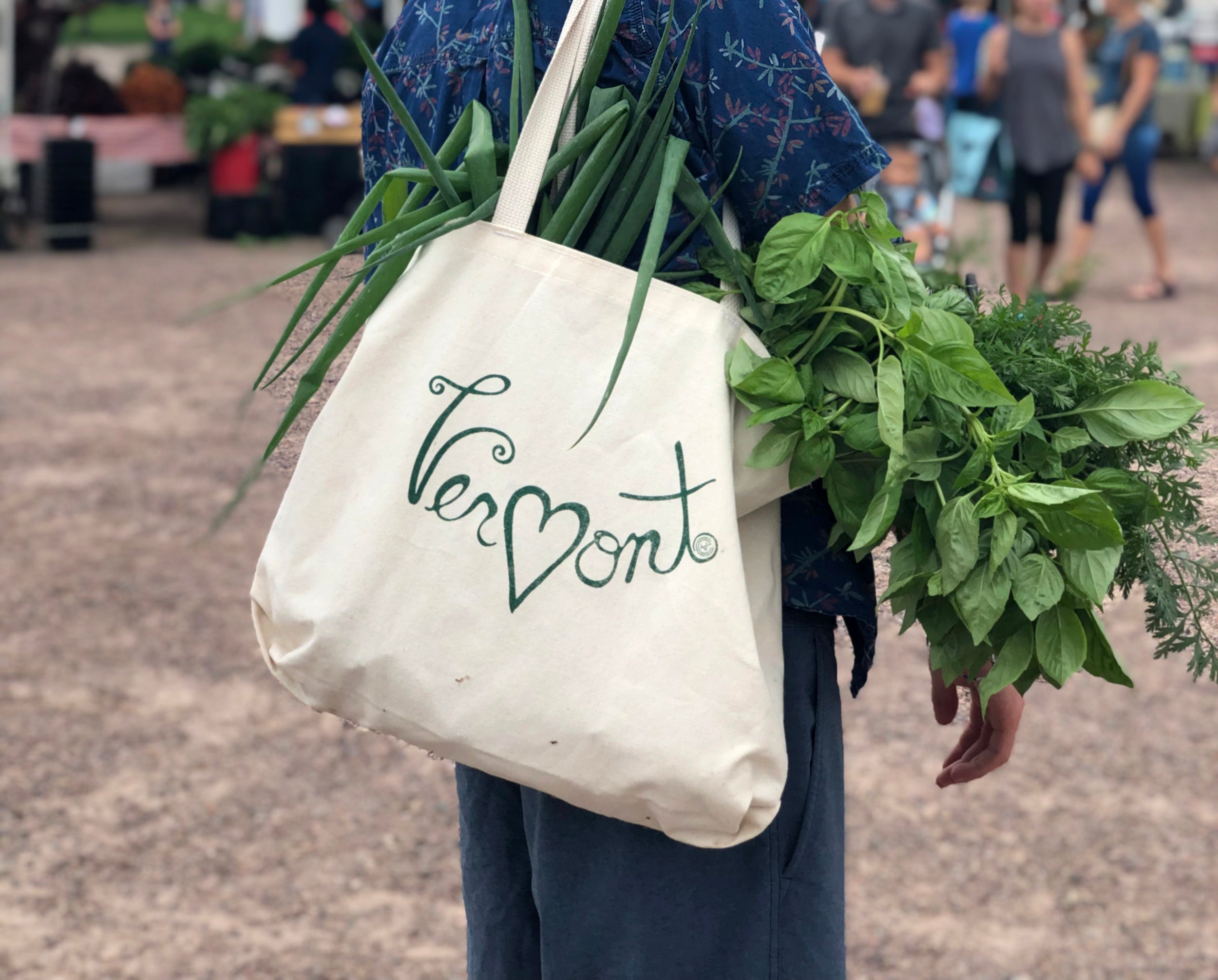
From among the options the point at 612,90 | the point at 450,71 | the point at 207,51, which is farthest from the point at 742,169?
the point at 207,51

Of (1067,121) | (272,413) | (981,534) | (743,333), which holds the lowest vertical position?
(272,413)

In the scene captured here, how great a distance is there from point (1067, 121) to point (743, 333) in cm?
669

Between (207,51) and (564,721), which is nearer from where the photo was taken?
(564,721)

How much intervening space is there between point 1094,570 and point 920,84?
6154mm

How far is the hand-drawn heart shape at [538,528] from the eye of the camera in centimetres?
115

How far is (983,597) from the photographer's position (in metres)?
1.17

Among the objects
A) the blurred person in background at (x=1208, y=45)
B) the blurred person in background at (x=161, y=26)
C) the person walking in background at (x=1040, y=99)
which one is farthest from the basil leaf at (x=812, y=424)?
the blurred person in background at (x=161, y=26)

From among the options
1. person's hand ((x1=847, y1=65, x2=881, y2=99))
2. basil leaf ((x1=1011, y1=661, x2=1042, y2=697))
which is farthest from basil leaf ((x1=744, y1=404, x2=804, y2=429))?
person's hand ((x1=847, y1=65, x2=881, y2=99))

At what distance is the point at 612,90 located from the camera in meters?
1.22

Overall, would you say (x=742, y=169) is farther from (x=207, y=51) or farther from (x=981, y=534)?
(x=207, y=51)

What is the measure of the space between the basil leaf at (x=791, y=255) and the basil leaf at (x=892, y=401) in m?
0.10

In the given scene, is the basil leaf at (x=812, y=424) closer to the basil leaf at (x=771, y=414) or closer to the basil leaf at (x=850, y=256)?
the basil leaf at (x=771, y=414)

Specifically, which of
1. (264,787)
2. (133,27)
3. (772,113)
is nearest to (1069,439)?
(772,113)

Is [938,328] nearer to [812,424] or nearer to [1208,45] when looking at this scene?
[812,424]
